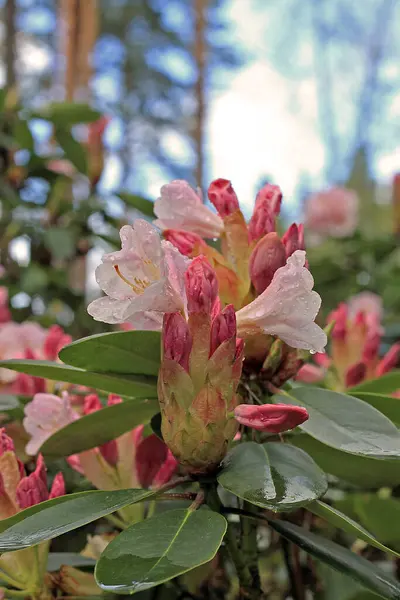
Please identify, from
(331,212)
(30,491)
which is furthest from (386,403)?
(331,212)

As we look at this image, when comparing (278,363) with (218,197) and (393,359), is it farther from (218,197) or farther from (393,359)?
→ (393,359)

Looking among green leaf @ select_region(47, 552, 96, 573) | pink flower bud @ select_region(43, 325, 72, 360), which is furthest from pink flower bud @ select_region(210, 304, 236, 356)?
pink flower bud @ select_region(43, 325, 72, 360)

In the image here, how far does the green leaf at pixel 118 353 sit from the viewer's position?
1.57 feet

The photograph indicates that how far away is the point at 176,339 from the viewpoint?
1.50ft

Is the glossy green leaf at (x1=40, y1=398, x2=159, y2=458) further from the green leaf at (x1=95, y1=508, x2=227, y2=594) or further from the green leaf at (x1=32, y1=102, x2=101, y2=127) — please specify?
the green leaf at (x1=32, y1=102, x2=101, y2=127)

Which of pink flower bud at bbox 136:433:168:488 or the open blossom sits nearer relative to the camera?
the open blossom

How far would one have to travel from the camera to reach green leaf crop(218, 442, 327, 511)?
39 cm

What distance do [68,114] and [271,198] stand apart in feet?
3.14

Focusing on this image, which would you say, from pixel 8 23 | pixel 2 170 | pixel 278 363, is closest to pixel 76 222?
pixel 2 170

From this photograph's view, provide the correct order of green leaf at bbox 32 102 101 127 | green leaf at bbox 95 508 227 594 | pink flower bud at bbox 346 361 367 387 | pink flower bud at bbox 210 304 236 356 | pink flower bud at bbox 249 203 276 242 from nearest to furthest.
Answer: green leaf at bbox 95 508 227 594, pink flower bud at bbox 210 304 236 356, pink flower bud at bbox 249 203 276 242, pink flower bud at bbox 346 361 367 387, green leaf at bbox 32 102 101 127

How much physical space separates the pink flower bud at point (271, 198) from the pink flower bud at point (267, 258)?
53 mm

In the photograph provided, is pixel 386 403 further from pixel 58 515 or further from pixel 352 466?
pixel 58 515

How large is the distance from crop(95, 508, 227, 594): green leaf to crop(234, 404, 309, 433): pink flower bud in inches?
2.7

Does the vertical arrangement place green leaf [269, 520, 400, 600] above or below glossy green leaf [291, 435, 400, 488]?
below
